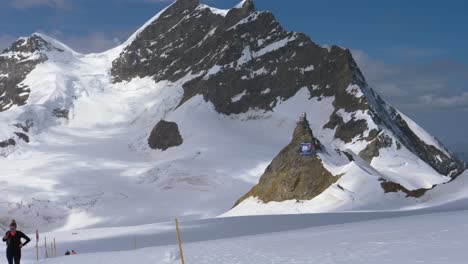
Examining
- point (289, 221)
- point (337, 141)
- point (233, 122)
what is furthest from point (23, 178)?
point (289, 221)

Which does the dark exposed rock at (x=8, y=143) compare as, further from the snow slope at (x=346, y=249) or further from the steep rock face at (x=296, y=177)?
the snow slope at (x=346, y=249)

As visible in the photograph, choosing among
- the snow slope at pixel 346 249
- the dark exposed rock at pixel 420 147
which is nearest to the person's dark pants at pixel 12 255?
the snow slope at pixel 346 249

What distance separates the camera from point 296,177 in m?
78.6

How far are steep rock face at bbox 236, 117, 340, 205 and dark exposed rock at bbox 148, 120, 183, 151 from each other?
93.3 m

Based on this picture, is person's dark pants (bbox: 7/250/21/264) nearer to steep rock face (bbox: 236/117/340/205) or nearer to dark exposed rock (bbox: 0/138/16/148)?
steep rock face (bbox: 236/117/340/205)

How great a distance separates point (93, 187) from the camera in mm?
145875

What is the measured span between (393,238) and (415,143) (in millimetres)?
161516

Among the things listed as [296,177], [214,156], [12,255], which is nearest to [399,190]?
[296,177]

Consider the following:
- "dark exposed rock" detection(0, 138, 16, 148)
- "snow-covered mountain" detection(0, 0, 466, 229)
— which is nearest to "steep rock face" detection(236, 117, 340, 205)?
"snow-covered mountain" detection(0, 0, 466, 229)

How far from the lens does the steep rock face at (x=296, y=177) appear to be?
76.8 meters

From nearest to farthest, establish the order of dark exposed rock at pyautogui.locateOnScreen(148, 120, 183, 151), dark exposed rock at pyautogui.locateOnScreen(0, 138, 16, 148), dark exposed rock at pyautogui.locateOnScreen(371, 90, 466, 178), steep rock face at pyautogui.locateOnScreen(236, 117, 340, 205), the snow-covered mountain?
steep rock face at pyautogui.locateOnScreen(236, 117, 340, 205) → the snow-covered mountain → dark exposed rock at pyautogui.locateOnScreen(371, 90, 466, 178) → dark exposed rock at pyautogui.locateOnScreen(148, 120, 183, 151) → dark exposed rock at pyautogui.locateOnScreen(0, 138, 16, 148)

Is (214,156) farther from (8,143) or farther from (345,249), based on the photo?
(345,249)

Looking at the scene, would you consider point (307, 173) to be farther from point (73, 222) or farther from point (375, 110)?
point (375, 110)

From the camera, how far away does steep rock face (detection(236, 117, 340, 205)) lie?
3022 inches
